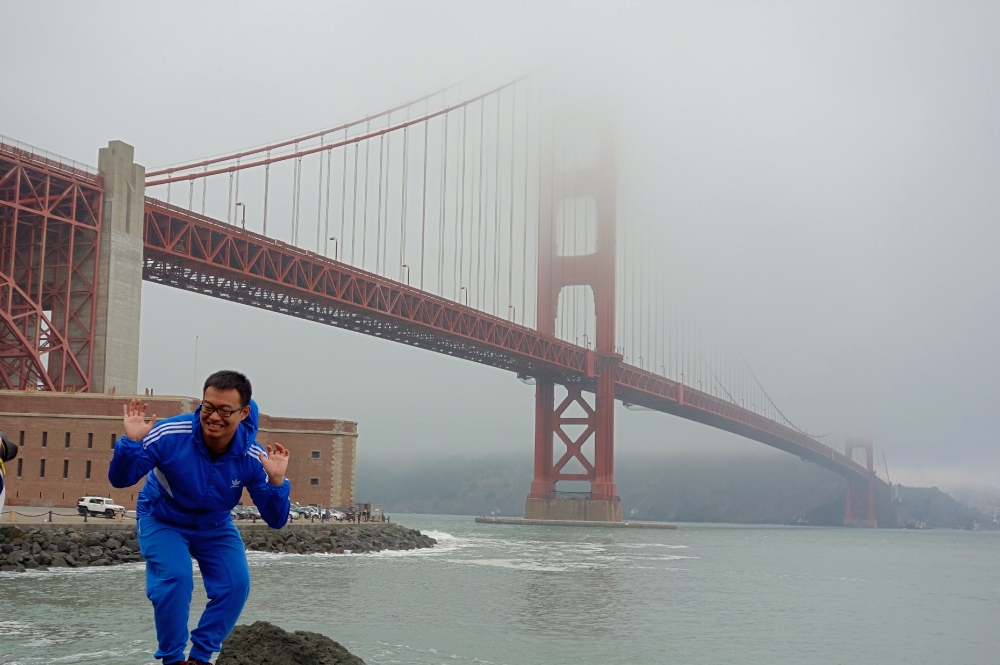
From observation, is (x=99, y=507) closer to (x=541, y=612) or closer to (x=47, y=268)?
(x=47, y=268)

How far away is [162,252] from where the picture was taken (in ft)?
120

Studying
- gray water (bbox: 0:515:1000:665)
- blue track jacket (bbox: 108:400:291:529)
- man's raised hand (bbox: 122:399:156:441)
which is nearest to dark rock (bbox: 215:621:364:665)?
blue track jacket (bbox: 108:400:291:529)

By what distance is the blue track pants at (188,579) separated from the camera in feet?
13.6

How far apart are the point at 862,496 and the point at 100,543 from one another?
11010cm

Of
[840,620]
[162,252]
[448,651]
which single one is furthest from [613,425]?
[448,651]

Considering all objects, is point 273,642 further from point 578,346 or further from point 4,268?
point 578,346

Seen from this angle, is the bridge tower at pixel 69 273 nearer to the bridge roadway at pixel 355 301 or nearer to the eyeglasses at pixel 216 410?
the bridge roadway at pixel 355 301

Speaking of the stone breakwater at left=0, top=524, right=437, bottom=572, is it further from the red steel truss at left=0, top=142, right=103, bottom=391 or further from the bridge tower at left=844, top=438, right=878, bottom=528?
the bridge tower at left=844, top=438, right=878, bottom=528

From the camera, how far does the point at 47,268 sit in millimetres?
33469

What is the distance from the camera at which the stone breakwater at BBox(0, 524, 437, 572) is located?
20.8 m

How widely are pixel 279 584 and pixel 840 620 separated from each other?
10.1 m

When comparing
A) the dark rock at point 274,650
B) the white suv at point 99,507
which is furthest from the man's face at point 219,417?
the white suv at point 99,507

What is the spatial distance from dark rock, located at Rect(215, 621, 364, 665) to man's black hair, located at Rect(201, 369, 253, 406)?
332cm

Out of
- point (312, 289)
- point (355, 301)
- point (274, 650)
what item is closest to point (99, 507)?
point (312, 289)
